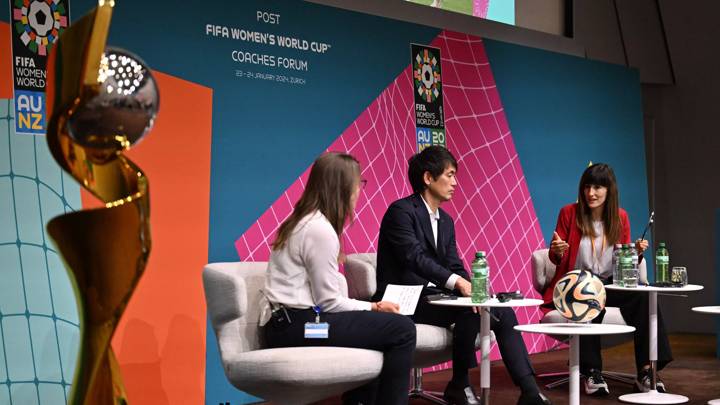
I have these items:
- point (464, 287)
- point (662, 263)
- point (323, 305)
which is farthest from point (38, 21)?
point (662, 263)

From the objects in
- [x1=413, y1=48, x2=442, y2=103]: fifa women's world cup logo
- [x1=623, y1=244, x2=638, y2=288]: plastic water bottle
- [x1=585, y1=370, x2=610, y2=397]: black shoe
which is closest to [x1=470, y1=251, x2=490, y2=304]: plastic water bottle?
[x1=623, y1=244, x2=638, y2=288]: plastic water bottle

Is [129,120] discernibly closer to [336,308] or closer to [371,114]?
[336,308]

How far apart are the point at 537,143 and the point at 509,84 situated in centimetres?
52

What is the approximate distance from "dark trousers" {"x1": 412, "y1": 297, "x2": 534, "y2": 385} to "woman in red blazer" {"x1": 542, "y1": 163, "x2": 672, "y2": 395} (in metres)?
0.91

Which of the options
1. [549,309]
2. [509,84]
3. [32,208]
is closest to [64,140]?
[32,208]

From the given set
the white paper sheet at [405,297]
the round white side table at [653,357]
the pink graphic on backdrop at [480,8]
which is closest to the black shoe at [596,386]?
the round white side table at [653,357]

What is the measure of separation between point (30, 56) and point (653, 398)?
350cm

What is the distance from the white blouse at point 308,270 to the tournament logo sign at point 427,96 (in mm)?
2470

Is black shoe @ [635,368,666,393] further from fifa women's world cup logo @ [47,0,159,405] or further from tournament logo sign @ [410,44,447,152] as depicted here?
fifa women's world cup logo @ [47,0,159,405]

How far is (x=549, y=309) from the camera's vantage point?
5484mm

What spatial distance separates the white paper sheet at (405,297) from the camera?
4.14 metres

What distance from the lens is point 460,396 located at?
188 inches

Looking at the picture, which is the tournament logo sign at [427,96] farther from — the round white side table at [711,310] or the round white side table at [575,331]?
the round white side table at [575,331]

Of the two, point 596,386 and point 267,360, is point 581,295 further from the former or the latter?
point 596,386
